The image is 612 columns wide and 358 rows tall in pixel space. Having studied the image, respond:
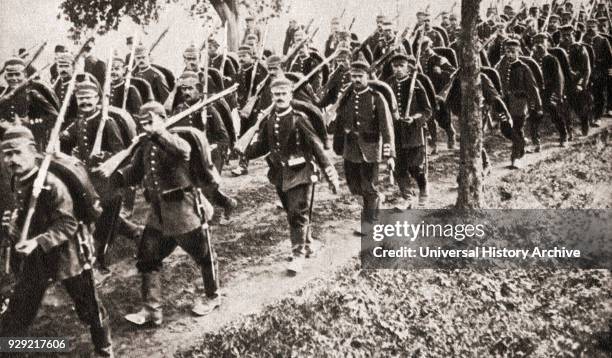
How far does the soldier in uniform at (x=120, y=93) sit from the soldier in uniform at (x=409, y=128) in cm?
396

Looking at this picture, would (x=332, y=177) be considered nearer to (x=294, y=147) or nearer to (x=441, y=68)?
(x=294, y=147)

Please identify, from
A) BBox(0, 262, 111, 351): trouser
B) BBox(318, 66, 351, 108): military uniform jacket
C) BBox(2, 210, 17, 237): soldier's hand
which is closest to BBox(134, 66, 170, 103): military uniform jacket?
BBox(318, 66, 351, 108): military uniform jacket

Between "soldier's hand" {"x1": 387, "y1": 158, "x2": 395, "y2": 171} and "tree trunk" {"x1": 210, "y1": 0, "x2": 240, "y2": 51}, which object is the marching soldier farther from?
"tree trunk" {"x1": 210, "y1": 0, "x2": 240, "y2": 51}

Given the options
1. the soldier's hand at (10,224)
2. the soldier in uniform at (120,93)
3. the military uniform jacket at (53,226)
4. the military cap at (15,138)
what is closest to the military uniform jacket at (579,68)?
the soldier in uniform at (120,93)

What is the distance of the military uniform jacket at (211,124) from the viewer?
8.59 metres

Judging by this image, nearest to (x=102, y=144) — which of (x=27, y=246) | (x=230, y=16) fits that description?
(x=27, y=246)

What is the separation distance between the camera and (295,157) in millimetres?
7551

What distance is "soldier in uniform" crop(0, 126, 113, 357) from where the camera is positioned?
5.39 m

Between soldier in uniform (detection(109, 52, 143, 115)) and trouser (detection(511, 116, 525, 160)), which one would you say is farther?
trouser (detection(511, 116, 525, 160))

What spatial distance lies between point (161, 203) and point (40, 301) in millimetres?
1444

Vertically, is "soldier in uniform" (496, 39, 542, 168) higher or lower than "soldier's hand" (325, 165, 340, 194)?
higher

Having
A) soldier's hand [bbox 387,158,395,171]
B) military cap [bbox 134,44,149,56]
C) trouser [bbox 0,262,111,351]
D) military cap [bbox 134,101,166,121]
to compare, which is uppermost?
military cap [bbox 134,44,149,56]

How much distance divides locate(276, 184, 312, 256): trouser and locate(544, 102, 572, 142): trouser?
685cm

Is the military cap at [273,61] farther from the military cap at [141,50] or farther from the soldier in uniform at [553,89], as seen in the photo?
the soldier in uniform at [553,89]
